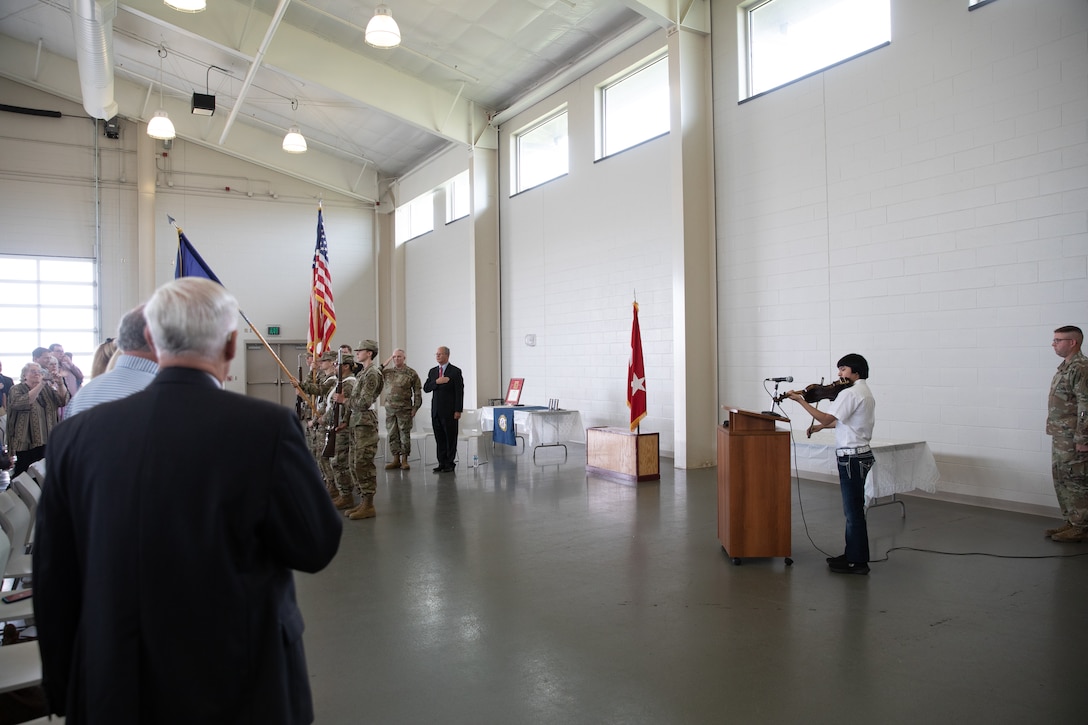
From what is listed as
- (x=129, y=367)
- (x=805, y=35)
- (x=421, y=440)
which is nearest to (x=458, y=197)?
(x=421, y=440)

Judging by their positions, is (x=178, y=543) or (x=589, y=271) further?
(x=589, y=271)

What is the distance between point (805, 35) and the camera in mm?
7488

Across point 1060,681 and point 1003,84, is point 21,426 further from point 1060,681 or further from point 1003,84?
point 1003,84

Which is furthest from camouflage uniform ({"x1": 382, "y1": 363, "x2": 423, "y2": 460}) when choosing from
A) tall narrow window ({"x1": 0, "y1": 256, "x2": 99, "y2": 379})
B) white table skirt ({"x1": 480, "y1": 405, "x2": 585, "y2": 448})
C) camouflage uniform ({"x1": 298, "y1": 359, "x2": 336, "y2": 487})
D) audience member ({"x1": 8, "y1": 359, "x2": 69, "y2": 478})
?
tall narrow window ({"x1": 0, "y1": 256, "x2": 99, "y2": 379})

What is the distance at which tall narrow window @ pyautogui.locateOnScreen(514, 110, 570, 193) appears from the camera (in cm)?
1146

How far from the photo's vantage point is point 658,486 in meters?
7.36

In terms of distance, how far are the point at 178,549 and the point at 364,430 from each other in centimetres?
504

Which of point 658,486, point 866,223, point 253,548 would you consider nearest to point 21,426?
point 658,486

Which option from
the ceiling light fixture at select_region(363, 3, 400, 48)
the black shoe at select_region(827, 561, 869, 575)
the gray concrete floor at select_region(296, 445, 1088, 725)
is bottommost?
the gray concrete floor at select_region(296, 445, 1088, 725)

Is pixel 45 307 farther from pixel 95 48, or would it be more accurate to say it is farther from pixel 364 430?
pixel 364 430

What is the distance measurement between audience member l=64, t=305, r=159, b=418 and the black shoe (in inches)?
156

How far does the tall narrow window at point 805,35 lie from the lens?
6859 millimetres

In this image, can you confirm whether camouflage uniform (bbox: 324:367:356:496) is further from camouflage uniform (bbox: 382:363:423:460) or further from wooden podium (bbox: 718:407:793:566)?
wooden podium (bbox: 718:407:793:566)

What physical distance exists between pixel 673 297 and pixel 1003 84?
396cm
